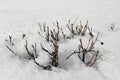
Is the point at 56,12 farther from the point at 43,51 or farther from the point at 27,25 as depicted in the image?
the point at 43,51

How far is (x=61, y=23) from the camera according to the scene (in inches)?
95.9

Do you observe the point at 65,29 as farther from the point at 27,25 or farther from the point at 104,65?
the point at 104,65

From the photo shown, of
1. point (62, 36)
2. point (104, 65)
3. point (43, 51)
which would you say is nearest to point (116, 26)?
point (62, 36)

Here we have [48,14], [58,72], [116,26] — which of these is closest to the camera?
[58,72]

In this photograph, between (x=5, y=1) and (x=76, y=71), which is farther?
(x=5, y=1)

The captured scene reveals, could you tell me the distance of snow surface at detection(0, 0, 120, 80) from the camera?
1.61 meters

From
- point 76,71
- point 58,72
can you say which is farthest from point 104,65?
point 58,72

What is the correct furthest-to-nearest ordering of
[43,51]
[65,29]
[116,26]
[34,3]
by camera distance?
[34,3], [116,26], [65,29], [43,51]

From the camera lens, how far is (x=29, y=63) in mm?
1699

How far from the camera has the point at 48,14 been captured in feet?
8.73

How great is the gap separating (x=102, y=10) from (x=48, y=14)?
66 centimetres

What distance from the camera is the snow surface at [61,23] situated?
5.27 feet

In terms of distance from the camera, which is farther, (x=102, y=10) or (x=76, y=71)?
(x=102, y=10)

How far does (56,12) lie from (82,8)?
0.34m
